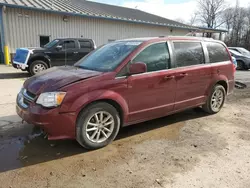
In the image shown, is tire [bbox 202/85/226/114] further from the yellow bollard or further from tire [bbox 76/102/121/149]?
the yellow bollard

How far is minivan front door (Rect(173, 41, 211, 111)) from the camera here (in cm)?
461

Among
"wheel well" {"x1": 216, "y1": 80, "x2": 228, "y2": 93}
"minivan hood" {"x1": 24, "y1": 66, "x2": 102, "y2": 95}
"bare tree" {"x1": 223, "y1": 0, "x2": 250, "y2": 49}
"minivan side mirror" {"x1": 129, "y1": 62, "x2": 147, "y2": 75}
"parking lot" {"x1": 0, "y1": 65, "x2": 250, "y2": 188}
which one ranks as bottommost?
"parking lot" {"x1": 0, "y1": 65, "x2": 250, "y2": 188}

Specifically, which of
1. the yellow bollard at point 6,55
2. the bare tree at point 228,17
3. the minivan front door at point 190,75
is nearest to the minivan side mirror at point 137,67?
the minivan front door at point 190,75

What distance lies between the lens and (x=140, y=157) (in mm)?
3502

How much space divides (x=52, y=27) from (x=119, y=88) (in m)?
13.9

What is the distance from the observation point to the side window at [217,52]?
528 centimetres

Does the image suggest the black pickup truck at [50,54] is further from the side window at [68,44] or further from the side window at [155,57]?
the side window at [155,57]

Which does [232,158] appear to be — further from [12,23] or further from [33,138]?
[12,23]

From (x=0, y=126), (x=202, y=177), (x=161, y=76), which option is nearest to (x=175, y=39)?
(x=161, y=76)

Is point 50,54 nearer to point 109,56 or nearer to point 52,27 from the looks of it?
point 52,27

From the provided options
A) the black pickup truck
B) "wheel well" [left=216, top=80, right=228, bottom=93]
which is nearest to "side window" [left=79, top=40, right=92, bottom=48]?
the black pickup truck

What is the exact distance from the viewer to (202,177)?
3.00m

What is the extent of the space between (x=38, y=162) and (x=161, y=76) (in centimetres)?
250

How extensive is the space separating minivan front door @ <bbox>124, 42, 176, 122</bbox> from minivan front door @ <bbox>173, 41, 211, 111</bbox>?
21 centimetres
